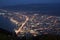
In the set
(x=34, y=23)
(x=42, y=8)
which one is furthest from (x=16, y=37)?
(x=42, y=8)

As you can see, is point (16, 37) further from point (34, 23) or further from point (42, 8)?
point (42, 8)

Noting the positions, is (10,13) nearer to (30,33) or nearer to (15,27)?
(15,27)

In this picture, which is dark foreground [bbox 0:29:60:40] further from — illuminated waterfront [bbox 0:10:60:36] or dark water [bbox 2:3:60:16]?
→ dark water [bbox 2:3:60:16]

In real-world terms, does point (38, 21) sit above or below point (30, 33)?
above

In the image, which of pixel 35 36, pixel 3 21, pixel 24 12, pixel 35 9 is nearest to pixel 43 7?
pixel 35 9

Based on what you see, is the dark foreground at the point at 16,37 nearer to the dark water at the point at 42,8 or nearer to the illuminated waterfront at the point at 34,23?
the illuminated waterfront at the point at 34,23

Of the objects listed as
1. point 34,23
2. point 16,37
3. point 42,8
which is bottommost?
point 16,37

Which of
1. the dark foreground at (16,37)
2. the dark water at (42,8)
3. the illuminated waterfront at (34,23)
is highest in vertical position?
the dark water at (42,8)

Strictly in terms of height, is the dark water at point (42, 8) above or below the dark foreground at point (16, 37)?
above

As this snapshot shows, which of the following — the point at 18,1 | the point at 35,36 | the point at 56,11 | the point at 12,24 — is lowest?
the point at 35,36

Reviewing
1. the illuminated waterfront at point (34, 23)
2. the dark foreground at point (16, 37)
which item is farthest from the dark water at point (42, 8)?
the dark foreground at point (16, 37)

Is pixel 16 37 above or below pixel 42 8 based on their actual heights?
below
